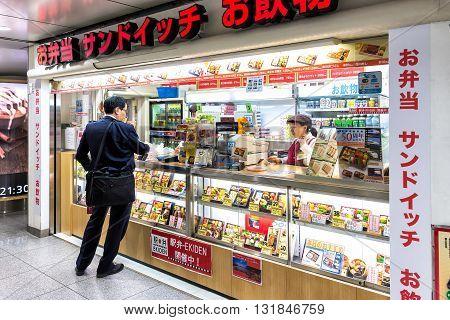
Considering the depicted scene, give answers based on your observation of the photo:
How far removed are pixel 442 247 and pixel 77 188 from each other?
445cm

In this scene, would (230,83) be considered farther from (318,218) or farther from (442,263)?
(442,263)

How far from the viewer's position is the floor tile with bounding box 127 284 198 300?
10.9 ft

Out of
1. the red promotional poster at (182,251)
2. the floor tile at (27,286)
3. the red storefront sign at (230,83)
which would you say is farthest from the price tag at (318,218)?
the floor tile at (27,286)

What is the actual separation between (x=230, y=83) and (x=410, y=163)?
6.10ft

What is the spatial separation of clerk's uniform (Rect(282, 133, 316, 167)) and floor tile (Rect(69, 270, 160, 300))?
5.73 ft

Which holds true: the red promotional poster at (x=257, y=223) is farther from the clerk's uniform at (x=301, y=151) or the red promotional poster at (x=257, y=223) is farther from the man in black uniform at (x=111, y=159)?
the man in black uniform at (x=111, y=159)

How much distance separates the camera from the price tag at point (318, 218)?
289 cm

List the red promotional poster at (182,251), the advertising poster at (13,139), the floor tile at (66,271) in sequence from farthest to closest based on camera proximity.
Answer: the advertising poster at (13,139), the floor tile at (66,271), the red promotional poster at (182,251)

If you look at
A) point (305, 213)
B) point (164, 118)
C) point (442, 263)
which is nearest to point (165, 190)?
point (164, 118)

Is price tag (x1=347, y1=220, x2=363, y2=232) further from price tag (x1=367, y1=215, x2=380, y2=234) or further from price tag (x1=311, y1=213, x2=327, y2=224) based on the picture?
Result: price tag (x1=311, y1=213, x2=327, y2=224)

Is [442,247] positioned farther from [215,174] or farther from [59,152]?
[59,152]

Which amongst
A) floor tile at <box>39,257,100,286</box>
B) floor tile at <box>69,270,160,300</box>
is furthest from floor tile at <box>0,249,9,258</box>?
floor tile at <box>69,270,160,300</box>

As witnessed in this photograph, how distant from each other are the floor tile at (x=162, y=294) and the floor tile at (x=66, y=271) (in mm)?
761
